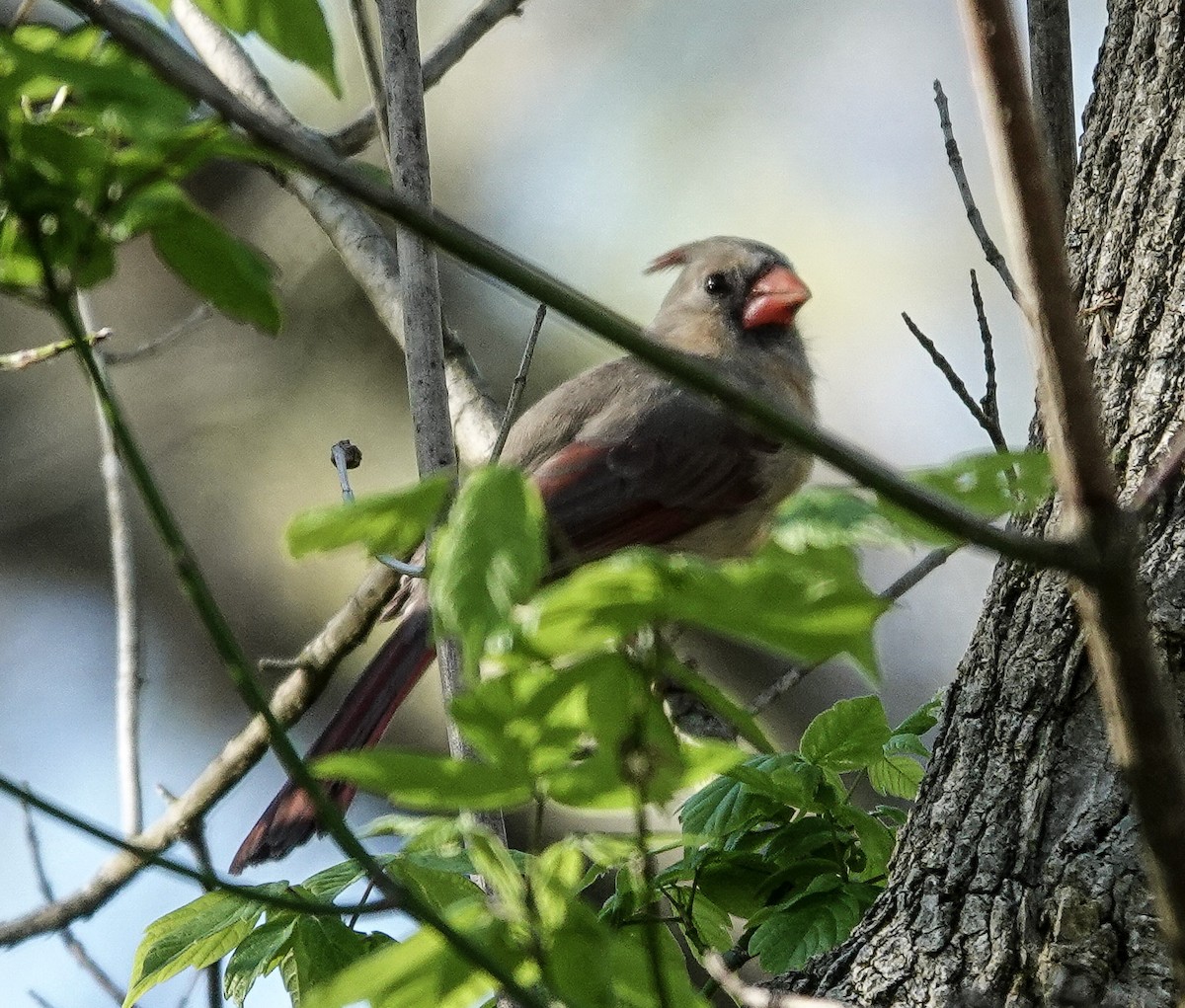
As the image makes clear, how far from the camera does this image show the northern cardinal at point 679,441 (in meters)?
3.01

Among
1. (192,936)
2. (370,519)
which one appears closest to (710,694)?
(370,519)

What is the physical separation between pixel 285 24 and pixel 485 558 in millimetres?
329

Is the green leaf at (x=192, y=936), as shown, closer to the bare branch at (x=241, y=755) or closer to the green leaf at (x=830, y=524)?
the green leaf at (x=830, y=524)

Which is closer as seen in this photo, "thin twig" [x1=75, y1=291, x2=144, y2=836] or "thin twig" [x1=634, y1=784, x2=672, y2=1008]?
"thin twig" [x1=634, y1=784, x2=672, y2=1008]

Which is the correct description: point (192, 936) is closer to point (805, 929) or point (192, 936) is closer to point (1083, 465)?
point (805, 929)

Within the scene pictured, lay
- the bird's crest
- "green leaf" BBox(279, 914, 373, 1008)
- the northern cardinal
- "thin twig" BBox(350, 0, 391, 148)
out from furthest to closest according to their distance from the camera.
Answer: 1. the bird's crest
2. the northern cardinal
3. "thin twig" BBox(350, 0, 391, 148)
4. "green leaf" BBox(279, 914, 373, 1008)

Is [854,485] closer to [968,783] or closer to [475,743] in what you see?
[475,743]

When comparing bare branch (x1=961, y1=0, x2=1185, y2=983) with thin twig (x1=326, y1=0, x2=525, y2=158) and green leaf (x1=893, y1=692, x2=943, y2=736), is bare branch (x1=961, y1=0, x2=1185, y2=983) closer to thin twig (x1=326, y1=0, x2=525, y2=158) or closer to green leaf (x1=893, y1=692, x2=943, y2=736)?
green leaf (x1=893, y1=692, x2=943, y2=736)

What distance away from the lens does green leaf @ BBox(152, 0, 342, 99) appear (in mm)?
790

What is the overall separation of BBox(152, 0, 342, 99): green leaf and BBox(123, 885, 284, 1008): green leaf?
689mm

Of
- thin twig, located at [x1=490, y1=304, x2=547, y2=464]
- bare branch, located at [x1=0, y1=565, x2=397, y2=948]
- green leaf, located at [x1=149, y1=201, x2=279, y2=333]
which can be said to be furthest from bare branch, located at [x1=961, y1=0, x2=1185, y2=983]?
bare branch, located at [x1=0, y1=565, x2=397, y2=948]

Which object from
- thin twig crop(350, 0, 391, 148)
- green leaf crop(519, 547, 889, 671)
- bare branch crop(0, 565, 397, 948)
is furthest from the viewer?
bare branch crop(0, 565, 397, 948)

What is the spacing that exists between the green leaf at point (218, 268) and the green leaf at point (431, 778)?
0.78 ft

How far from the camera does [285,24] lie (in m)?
0.79
